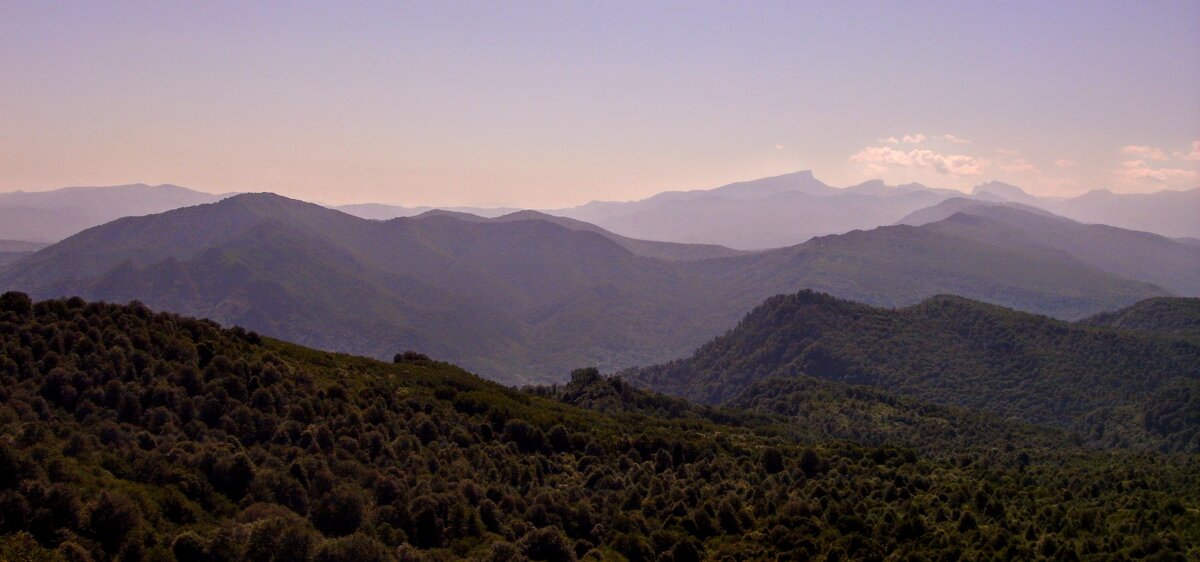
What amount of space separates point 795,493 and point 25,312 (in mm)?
46472

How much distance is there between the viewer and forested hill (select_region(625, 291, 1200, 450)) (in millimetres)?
126188

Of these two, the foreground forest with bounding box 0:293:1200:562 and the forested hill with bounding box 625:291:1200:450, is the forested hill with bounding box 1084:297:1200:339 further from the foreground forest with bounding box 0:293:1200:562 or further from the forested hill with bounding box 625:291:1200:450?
the foreground forest with bounding box 0:293:1200:562

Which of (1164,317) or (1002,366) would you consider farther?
(1164,317)

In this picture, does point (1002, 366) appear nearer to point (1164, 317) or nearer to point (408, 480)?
point (1164, 317)

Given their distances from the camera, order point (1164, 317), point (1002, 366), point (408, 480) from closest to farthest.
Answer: point (408, 480), point (1002, 366), point (1164, 317)

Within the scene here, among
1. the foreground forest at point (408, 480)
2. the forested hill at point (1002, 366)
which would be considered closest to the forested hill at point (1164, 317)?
the forested hill at point (1002, 366)

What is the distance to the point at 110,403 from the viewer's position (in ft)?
145

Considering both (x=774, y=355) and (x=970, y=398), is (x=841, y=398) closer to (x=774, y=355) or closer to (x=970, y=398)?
(x=970, y=398)

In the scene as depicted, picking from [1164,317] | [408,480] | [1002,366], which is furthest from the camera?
[1164,317]

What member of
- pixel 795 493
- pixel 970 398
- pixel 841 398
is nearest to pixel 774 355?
pixel 970 398

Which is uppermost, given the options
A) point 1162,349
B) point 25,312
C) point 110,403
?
point 25,312

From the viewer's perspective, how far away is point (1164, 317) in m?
186

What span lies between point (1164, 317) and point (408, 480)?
190352mm

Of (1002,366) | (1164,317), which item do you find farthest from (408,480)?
(1164,317)
